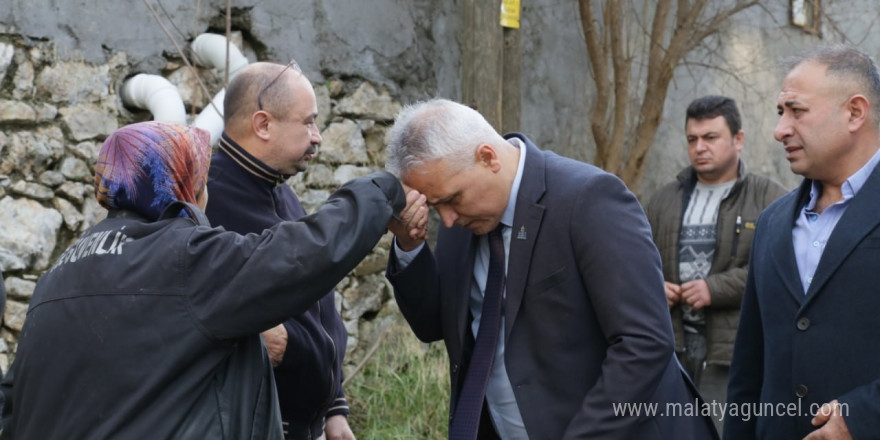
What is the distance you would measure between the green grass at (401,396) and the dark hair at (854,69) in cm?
337

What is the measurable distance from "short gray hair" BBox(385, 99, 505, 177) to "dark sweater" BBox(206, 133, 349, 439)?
73 cm

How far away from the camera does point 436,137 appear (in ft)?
9.68

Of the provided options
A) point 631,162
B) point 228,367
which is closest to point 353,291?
point 631,162

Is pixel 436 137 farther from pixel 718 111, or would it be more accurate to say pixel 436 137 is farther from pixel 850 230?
pixel 718 111

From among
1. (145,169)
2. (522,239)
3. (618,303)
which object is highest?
(145,169)

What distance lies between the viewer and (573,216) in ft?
9.53

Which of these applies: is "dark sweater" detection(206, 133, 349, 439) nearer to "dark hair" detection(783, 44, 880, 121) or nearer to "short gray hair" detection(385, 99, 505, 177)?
"short gray hair" detection(385, 99, 505, 177)

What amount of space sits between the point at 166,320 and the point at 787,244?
6.04ft

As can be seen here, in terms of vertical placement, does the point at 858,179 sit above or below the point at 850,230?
above

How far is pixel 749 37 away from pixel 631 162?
2660 mm

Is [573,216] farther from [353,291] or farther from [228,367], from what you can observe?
[353,291]

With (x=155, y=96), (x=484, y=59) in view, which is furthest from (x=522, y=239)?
(x=484, y=59)

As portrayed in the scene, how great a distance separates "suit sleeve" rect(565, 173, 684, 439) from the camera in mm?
2771

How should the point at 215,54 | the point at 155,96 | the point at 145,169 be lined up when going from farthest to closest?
the point at 215,54
the point at 155,96
the point at 145,169
